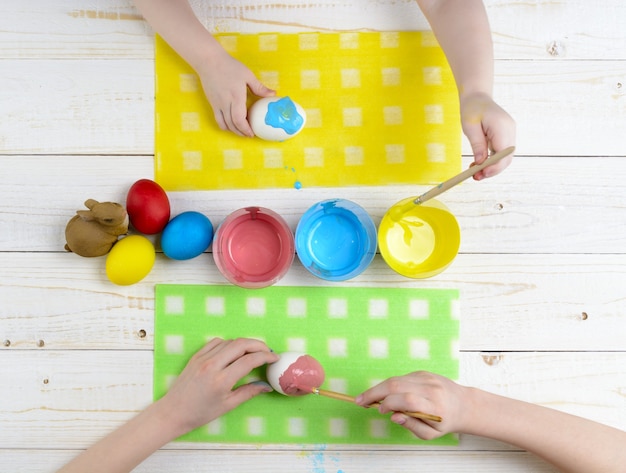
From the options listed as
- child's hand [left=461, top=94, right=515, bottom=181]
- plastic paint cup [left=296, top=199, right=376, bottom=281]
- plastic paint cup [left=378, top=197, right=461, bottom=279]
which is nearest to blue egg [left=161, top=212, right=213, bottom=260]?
plastic paint cup [left=296, top=199, right=376, bottom=281]

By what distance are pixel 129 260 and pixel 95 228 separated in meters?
0.06

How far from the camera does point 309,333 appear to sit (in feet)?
2.76

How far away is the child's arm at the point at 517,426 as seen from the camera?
2.45ft

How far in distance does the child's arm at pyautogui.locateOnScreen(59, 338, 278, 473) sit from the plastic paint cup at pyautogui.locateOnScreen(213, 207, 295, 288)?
94 mm

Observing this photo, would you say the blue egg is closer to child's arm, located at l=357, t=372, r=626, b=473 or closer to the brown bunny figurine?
the brown bunny figurine

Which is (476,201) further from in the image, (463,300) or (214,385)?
(214,385)

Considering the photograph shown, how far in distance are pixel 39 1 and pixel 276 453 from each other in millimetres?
746

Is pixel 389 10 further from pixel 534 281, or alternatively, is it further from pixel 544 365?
pixel 544 365

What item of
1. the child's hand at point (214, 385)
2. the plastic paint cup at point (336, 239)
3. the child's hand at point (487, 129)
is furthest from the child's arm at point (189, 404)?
the child's hand at point (487, 129)

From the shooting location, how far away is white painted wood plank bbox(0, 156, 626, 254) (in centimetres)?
85

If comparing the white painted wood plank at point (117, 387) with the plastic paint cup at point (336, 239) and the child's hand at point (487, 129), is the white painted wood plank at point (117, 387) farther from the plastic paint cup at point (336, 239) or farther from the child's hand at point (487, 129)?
the child's hand at point (487, 129)

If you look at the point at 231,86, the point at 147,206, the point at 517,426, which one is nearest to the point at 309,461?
the point at 517,426

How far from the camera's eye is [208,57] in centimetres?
82

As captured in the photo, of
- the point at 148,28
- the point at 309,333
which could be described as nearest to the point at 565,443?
the point at 309,333
